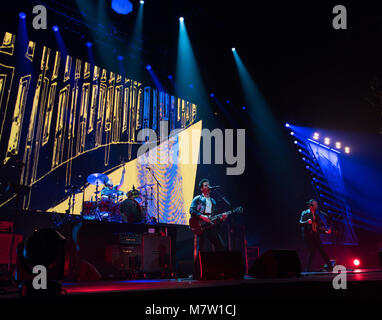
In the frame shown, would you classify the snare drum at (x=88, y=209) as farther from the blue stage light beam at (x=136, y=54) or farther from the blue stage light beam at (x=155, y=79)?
the blue stage light beam at (x=155, y=79)

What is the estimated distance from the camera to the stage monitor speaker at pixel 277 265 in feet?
13.8

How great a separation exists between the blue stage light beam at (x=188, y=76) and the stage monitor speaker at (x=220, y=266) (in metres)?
6.10

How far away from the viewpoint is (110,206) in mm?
6727

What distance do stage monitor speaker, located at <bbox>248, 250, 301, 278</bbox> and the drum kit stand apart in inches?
117

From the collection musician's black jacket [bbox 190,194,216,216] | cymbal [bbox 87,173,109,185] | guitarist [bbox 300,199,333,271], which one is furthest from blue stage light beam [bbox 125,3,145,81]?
guitarist [bbox 300,199,333,271]

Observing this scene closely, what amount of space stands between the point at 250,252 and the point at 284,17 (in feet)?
19.1

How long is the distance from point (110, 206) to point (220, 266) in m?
3.18

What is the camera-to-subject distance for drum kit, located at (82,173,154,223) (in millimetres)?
6531

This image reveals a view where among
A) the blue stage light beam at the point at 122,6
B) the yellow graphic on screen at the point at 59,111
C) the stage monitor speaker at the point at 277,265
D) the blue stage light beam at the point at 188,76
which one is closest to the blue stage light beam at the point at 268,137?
the blue stage light beam at the point at 188,76

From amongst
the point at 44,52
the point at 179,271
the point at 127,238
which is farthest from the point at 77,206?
the point at 44,52

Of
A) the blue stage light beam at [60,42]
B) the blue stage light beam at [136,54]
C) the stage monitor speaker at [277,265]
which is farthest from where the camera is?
the blue stage light beam at [136,54]

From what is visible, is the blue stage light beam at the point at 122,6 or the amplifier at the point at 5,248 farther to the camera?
the blue stage light beam at the point at 122,6

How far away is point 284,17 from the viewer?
24.7 ft

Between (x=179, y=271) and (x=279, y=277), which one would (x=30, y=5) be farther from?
(x=279, y=277)
